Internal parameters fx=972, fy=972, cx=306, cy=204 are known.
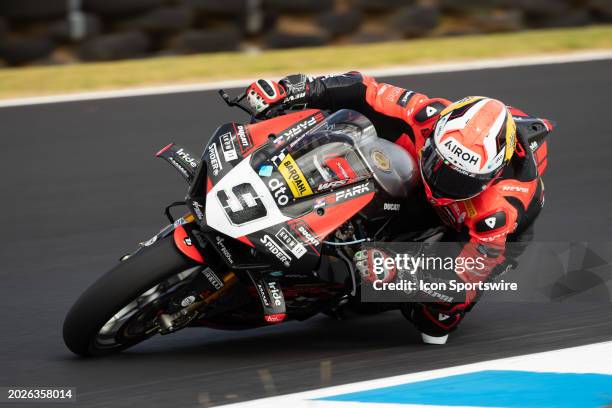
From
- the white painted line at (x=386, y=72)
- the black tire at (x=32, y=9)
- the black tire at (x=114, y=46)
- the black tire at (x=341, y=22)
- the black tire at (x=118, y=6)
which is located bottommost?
the white painted line at (x=386, y=72)

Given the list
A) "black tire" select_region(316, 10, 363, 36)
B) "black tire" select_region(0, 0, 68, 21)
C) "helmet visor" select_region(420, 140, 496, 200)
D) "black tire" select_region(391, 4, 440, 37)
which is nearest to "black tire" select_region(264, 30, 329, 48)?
"black tire" select_region(316, 10, 363, 36)

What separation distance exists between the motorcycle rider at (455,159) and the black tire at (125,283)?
30.7 inches

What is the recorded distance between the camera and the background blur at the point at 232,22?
10.4m

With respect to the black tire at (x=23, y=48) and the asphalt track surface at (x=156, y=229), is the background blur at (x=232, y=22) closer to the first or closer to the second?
the black tire at (x=23, y=48)

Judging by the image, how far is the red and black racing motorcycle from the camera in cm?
391

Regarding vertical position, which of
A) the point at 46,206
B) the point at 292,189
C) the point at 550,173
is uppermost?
the point at 292,189

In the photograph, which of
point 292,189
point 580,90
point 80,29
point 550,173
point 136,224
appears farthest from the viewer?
point 80,29

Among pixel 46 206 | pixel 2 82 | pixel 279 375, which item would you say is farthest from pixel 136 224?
pixel 2 82

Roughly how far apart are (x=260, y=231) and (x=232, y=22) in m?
7.45

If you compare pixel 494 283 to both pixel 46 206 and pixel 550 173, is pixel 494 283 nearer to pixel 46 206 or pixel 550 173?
pixel 550 173

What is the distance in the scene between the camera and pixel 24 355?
4465 mm

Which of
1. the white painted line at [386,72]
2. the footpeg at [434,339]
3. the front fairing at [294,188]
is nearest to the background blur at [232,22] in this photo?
the white painted line at [386,72]

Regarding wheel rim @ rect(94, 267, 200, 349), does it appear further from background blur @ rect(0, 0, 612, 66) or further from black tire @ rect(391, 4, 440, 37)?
black tire @ rect(391, 4, 440, 37)

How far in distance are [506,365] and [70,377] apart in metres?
1.92
